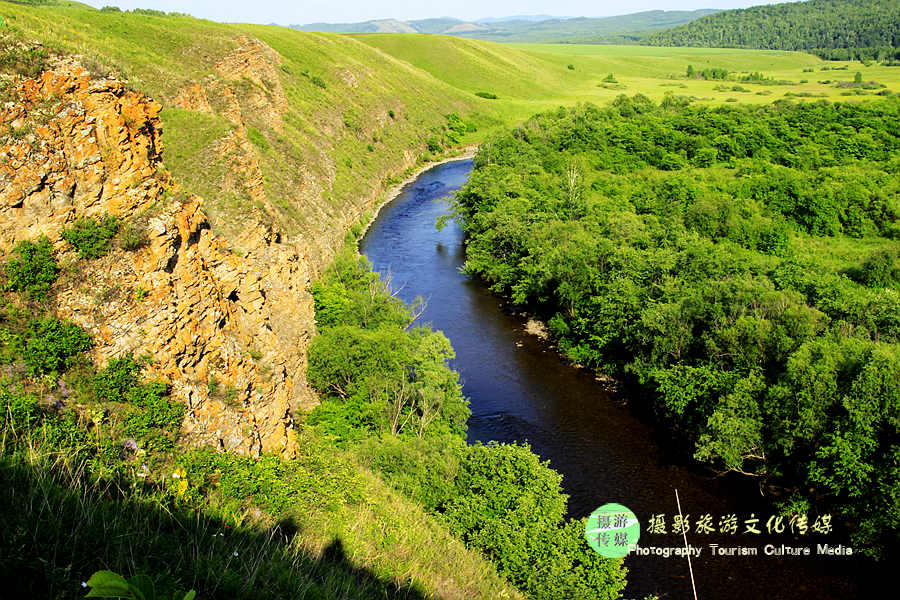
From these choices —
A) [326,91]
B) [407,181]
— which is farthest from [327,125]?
[407,181]

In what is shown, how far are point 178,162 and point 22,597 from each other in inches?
982

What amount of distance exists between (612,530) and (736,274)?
65.1ft

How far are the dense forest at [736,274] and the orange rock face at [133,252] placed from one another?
21.6 meters

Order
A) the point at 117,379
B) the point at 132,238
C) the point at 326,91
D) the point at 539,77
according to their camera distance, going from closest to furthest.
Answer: the point at 117,379
the point at 132,238
the point at 326,91
the point at 539,77

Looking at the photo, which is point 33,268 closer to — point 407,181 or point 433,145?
point 407,181

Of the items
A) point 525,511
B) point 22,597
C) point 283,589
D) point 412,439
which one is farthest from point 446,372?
point 22,597

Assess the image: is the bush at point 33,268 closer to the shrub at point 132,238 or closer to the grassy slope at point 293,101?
the shrub at point 132,238

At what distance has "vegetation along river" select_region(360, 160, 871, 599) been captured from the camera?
24.2 metres

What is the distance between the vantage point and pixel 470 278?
5688 centimetres

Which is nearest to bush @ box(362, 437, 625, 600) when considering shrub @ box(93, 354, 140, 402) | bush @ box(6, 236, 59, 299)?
shrub @ box(93, 354, 140, 402)

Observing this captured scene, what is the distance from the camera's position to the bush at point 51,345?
13.8 meters

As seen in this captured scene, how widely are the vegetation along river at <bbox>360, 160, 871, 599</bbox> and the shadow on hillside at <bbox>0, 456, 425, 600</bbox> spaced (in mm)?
16799

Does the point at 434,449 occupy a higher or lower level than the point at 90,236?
lower

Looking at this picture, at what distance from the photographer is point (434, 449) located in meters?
25.4
